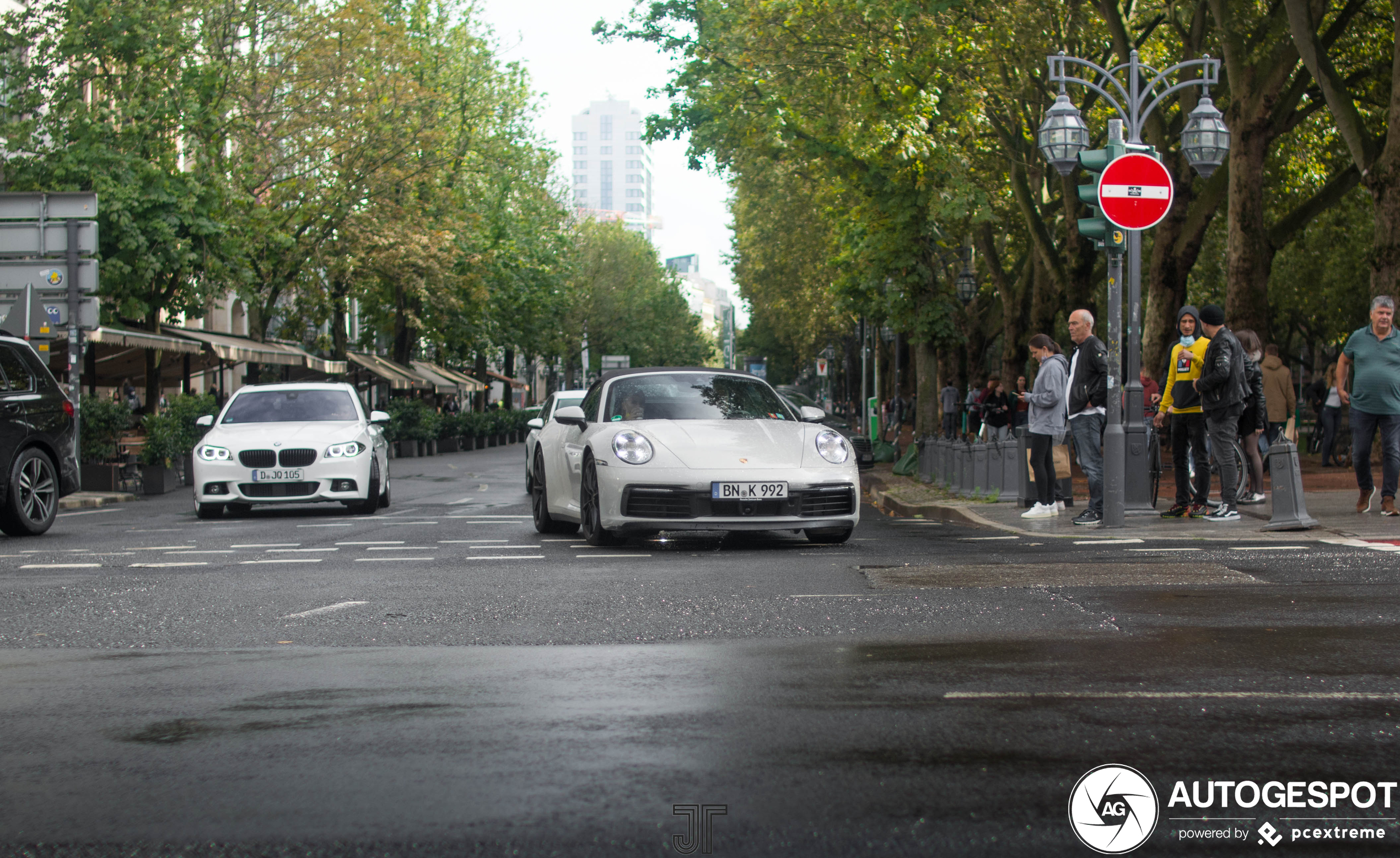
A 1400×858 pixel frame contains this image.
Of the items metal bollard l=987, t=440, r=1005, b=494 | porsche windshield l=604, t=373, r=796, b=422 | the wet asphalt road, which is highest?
porsche windshield l=604, t=373, r=796, b=422

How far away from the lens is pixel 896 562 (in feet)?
30.3

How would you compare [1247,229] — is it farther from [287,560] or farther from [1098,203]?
[287,560]

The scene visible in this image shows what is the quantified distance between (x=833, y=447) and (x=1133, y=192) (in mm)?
4116

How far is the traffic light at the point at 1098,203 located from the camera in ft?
43.3

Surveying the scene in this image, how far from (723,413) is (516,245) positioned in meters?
42.3

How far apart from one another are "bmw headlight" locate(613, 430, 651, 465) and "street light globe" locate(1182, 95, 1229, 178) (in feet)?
32.1

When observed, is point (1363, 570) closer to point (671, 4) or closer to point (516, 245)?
point (671, 4)

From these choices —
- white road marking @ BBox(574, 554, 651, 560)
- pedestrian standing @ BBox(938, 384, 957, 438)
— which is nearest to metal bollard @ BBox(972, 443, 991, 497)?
white road marking @ BBox(574, 554, 651, 560)

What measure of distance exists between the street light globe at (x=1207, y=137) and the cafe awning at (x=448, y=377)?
4077cm

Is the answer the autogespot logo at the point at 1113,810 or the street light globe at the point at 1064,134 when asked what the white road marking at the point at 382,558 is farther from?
the street light globe at the point at 1064,134

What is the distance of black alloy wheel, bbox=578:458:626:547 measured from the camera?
431 inches

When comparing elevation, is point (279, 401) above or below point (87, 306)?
below

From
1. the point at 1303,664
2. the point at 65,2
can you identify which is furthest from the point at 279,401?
the point at 65,2

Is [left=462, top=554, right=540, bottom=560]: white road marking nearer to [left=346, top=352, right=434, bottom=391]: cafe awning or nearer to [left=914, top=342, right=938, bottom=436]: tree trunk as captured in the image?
[left=914, top=342, right=938, bottom=436]: tree trunk
